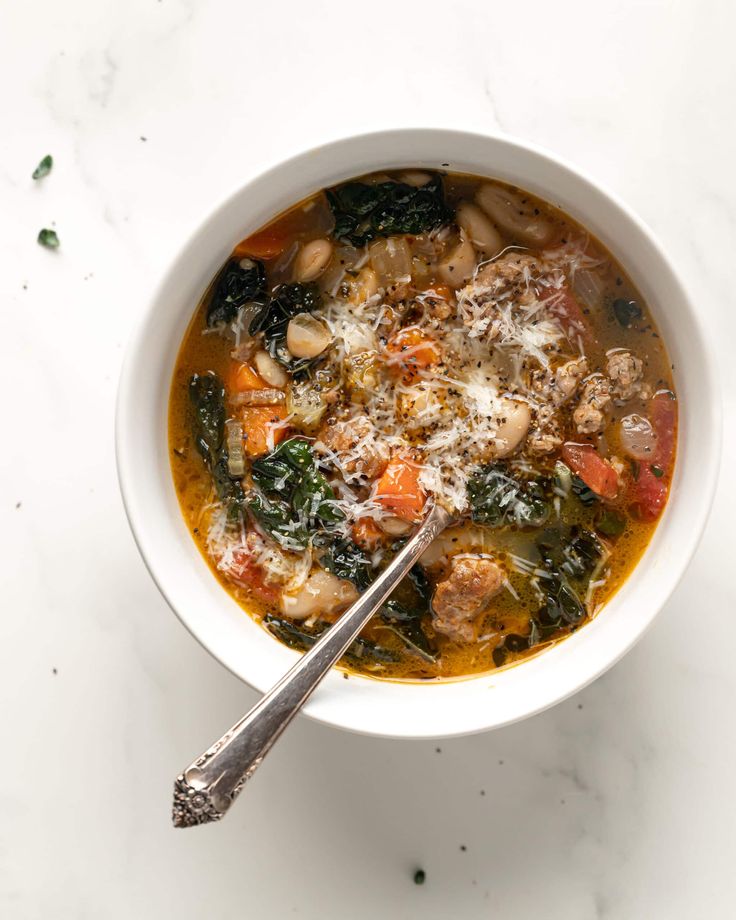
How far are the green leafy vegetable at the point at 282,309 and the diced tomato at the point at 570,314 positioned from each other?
2.48 feet

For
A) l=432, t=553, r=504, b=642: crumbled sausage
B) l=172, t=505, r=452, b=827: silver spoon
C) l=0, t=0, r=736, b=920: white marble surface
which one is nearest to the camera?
l=172, t=505, r=452, b=827: silver spoon

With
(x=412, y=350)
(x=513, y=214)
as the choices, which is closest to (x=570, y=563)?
(x=412, y=350)

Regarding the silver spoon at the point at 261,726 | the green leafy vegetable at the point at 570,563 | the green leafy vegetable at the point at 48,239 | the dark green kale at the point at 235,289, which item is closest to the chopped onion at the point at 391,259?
the dark green kale at the point at 235,289

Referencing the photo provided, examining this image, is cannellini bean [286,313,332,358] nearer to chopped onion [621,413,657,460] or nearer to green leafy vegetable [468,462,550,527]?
green leafy vegetable [468,462,550,527]

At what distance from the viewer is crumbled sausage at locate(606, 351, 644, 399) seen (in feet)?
9.43

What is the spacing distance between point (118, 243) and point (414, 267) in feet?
3.47

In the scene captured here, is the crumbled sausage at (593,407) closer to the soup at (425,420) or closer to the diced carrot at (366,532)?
the soup at (425,420)

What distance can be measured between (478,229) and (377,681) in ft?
4.83

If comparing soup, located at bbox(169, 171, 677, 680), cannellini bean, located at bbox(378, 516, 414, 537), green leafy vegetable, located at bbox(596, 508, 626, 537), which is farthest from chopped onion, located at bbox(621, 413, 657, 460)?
cannellini bean, located at bbox(378, 516, 414, 537)

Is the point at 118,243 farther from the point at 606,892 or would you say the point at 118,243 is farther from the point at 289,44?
the point at 606,892

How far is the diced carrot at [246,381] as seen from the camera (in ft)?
9.67

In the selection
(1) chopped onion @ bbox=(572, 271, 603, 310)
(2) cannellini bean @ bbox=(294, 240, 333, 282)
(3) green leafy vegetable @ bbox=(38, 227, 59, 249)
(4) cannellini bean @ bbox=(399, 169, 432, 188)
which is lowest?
(1) chopped onion @ bbox=(572, 271, 603, 310)

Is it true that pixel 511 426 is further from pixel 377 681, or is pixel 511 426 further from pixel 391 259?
pixel 377 681

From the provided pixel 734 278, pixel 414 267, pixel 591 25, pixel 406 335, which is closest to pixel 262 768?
pixel 406 335
